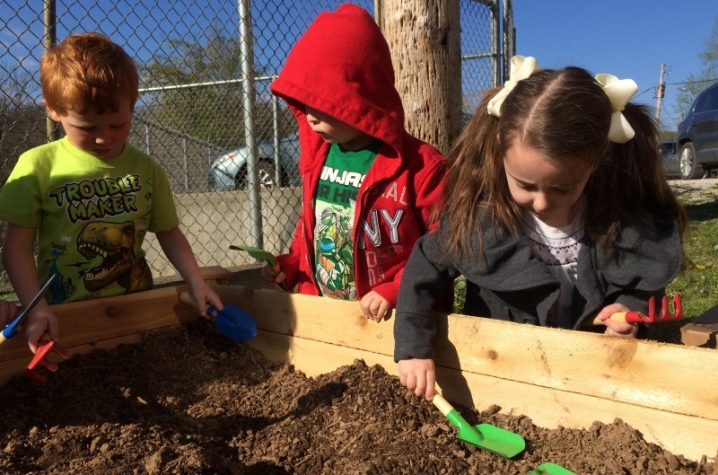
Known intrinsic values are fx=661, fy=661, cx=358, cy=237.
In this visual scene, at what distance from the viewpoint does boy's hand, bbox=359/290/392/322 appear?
2.14 meters

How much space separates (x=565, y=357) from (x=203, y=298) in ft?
4.51

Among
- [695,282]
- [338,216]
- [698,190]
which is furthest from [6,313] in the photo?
[698,190]

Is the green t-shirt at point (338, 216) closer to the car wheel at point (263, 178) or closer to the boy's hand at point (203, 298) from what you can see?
the boy's hand at point (203, 298)

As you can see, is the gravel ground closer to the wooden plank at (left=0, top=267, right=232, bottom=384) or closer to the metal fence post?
the metal fence post

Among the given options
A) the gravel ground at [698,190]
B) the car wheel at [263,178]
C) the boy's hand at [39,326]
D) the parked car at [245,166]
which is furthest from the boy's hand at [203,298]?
the gravel ground at [698,190]

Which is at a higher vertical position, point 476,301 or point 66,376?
point 476,301

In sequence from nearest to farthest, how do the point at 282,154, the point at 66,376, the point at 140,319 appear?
the point at 66,376 < the point at 140,319 < the point at 282,154

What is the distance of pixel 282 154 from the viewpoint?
7004 millimetres

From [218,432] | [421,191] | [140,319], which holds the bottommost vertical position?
[218,432]

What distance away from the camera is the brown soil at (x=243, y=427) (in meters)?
1.67

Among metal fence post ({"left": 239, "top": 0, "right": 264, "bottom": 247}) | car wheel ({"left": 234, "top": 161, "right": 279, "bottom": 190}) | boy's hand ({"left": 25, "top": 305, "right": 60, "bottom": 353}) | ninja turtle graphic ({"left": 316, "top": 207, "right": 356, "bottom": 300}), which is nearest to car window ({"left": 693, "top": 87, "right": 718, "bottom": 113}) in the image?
car wheel ({"left": 234, "top": 161, "right": 279, "bottom": 190})

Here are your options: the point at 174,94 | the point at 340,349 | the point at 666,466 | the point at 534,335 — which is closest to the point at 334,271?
the point at 340,349

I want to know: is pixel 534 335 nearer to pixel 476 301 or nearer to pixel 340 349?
pixel 476 301

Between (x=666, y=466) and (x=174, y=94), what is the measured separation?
581 cm
